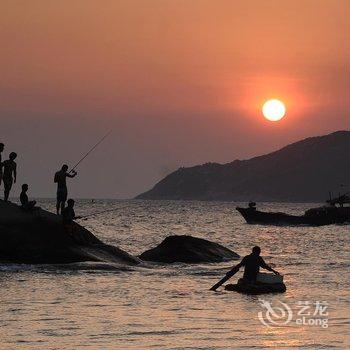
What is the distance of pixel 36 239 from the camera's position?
35.5 meters

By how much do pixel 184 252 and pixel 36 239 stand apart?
867 centimetres

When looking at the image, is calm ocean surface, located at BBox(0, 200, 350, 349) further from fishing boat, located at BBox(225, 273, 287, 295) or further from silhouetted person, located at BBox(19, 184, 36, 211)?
silhouetted person, located at BBox(19, 184, 36, 211)

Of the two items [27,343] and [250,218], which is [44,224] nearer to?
[27,343]

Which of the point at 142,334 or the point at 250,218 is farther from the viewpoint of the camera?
the point at 250,218

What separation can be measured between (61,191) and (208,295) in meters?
8.63

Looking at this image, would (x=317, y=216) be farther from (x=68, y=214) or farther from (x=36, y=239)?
(x=68, y=214)

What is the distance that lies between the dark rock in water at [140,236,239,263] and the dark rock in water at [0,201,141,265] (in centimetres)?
591

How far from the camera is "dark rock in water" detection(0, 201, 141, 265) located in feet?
116

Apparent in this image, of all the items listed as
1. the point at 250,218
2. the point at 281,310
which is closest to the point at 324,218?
the point at 250,218

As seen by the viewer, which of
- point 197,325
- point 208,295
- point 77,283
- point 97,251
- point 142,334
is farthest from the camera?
point 97,251

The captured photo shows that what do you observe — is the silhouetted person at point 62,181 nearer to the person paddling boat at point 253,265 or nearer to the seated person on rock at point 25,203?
the seated person on rock at point 25,203

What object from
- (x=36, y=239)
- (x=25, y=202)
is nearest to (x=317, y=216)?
(x=25, y=202)

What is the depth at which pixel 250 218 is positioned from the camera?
12838 cm

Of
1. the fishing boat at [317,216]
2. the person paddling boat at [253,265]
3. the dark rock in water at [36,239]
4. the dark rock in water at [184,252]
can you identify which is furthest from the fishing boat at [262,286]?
the fishing boat at [317,216]
